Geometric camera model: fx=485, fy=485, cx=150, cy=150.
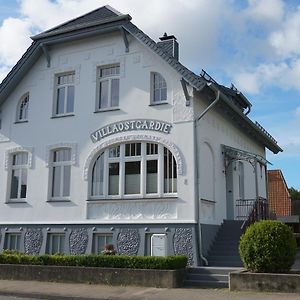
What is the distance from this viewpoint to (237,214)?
20.3 meters

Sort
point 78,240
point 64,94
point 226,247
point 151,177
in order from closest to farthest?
1. point 226,247
2. point 151,177
3. point 78,240
4. point 64,94

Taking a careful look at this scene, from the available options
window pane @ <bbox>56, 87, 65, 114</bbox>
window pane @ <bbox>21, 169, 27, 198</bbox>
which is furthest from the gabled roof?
window pane @ <bbox>21, 169, 27, 198</bbox>

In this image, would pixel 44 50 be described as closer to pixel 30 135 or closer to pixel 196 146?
pixel 30 135

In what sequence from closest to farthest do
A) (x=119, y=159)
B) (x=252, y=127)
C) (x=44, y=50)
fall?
(x=119, y=159) → (x=44, y=50) → (x=252, y=127)

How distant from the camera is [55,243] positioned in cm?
1864

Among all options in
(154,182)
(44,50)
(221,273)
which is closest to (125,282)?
(221,273)

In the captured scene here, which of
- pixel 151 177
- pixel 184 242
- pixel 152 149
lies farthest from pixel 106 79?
pixel 184 242

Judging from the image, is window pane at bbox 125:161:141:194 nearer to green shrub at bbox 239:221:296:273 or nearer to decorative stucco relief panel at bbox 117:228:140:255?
decorative stucco relief panel at bbox 117:228:140:255

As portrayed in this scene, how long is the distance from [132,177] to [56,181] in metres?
3.49

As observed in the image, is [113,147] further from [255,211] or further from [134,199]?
[255,211]

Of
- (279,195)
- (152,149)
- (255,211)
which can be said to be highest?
(279,195)

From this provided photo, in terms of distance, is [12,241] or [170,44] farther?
[170,44]

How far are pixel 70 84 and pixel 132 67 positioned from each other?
9.96 feet

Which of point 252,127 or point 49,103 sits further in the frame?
point 252,127
